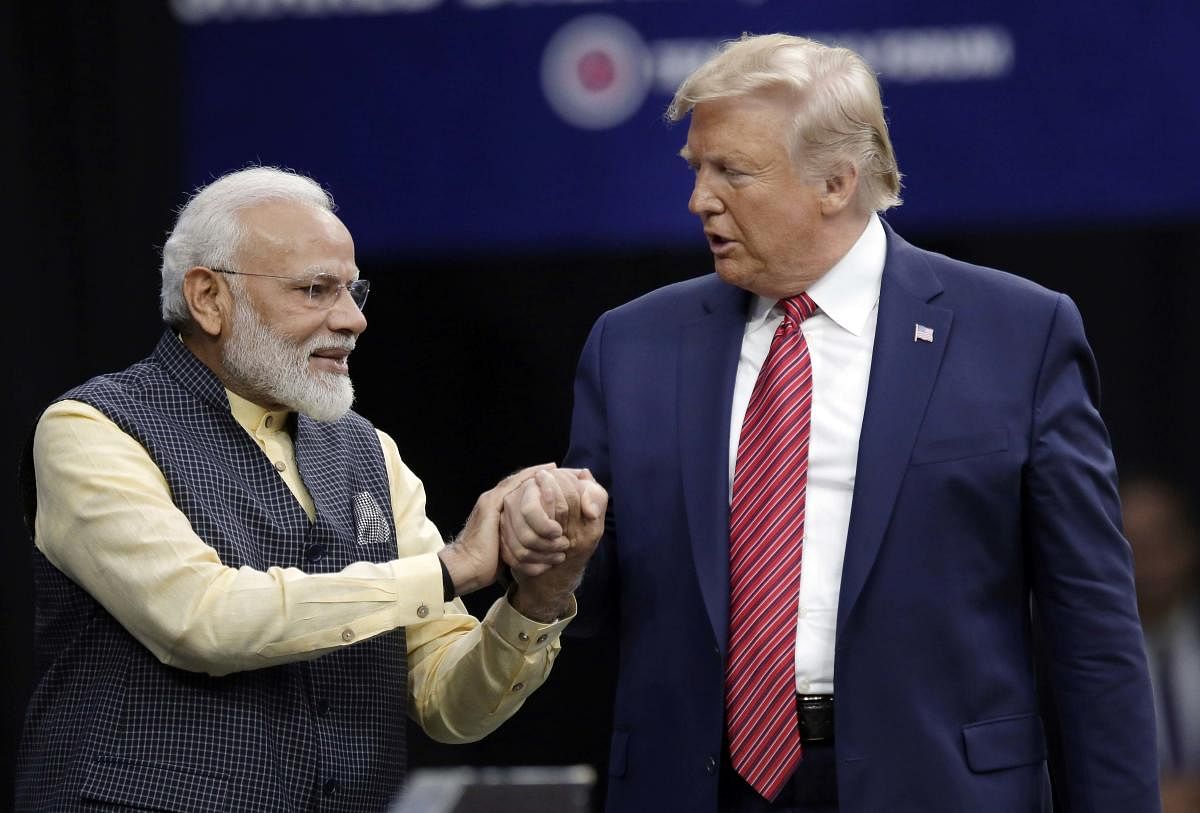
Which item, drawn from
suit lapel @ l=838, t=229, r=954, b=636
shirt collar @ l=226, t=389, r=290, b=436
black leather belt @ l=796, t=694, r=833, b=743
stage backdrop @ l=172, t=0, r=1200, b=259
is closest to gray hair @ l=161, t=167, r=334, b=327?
shirt collar @ l=226, t=389, r=290, b=436

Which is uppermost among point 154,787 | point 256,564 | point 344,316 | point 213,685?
point 344,316

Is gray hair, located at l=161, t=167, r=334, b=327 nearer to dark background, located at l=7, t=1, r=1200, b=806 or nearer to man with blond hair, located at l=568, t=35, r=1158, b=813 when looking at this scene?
man with blond hair, located at l=568, t=35, r=1158, b=813

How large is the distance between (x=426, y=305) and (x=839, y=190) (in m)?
1.83

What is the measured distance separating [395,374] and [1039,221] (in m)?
1.57

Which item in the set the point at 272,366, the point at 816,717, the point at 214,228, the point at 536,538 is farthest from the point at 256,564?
the point at 816,717

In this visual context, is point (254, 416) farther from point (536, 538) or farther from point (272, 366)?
point (536, 538)

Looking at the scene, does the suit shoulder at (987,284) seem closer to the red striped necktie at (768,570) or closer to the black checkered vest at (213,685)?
the red striped necktie at (768,570)

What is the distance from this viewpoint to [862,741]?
7.96ft

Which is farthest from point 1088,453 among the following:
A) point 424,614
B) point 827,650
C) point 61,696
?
point 61,696

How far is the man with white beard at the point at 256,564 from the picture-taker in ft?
7.90

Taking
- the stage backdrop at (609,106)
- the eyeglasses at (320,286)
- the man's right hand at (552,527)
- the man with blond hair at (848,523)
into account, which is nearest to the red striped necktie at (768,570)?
the man with blond hair at (848,523)

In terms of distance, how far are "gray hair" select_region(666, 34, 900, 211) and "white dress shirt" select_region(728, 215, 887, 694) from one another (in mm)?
110

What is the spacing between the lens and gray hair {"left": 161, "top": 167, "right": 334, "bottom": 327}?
267 centimetres

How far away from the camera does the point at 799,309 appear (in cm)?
261
